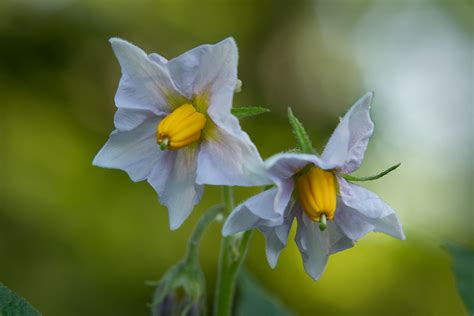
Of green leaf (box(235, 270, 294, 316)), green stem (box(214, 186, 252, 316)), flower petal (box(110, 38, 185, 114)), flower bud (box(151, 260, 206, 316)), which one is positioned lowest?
green leaf (box(235, 270, 294, 316))

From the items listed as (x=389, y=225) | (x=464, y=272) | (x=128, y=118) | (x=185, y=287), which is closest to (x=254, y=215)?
(x=389, y=225)

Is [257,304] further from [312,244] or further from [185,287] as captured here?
[312,244]

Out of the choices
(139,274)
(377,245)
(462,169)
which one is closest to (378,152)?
(377,245)

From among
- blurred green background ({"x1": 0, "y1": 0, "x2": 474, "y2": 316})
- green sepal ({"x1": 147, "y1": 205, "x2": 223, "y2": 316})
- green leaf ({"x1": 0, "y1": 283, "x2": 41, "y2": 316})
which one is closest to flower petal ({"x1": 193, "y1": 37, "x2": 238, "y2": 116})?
green sepal ({"x1": 147, "y1": 205, "x2": 223, "y2": 316})

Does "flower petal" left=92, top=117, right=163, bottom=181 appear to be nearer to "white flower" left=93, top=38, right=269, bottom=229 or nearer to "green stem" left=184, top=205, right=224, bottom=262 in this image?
"white flower" left=93, top=38, right=269, bottom=229

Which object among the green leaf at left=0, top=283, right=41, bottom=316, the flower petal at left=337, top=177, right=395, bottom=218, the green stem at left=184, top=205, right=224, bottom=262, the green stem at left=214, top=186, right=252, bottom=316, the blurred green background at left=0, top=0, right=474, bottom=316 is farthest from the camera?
the blurred green background at left=0, top=0, right=474, bottom=316

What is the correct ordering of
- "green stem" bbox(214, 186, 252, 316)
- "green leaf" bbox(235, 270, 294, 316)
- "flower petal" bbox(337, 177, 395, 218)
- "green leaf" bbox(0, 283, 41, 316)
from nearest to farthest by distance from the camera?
"green leaf" bbox(0, 283, 41, 316) → "flower petal" bbox(337, 177, 395, 218) → "green stem" bbox(214, 186, 252, 316) → "green leaf" bbox(235, 270, 294, 316)
